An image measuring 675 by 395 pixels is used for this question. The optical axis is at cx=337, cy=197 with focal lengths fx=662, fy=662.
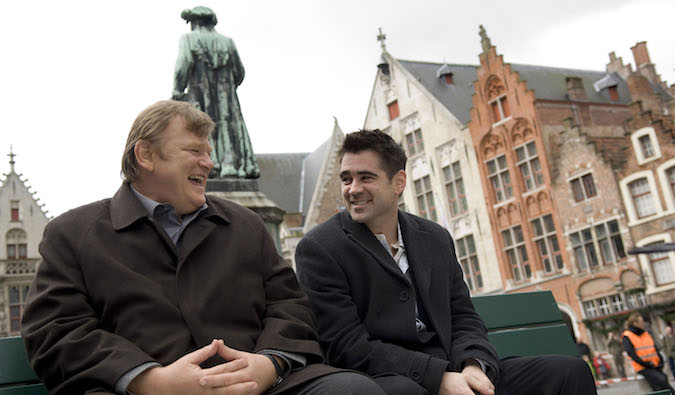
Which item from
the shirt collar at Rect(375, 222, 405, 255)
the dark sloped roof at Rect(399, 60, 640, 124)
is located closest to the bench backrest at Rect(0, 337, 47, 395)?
the shirt collar at Rect(375, 222, 405, 255)

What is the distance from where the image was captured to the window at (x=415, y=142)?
2708 cm

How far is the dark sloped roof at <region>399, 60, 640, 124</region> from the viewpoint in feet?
86.6

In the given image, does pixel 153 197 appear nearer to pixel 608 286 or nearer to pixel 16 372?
pixel 16 372

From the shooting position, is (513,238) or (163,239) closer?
(163,239)

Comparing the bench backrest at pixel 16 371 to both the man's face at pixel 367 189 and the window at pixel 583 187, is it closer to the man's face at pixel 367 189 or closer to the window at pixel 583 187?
the man's face at pixel 367 189

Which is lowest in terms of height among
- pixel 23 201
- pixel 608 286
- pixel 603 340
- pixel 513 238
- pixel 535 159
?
pixel 603 340

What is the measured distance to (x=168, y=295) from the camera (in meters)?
2.09

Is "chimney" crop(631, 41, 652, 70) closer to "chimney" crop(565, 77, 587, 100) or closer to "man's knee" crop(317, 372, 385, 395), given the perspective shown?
"chimney" crop(565, 77, 587, 100)

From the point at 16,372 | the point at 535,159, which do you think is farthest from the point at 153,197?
the point at 535,159

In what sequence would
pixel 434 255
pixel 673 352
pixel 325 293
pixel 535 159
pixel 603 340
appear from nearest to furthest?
pixel 325 293 → pixel 434 255 → pixel 673 352 → pixel 603 340 → pixel 535 159

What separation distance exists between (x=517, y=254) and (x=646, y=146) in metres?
5.72

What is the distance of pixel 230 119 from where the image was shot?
6023mm

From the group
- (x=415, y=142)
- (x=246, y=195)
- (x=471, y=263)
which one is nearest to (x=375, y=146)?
(x=246, y=195)

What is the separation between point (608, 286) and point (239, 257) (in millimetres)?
20182
